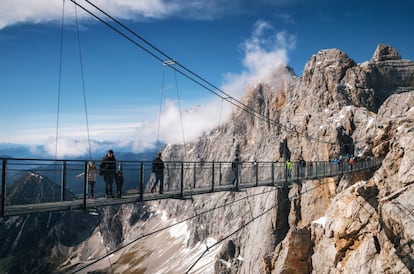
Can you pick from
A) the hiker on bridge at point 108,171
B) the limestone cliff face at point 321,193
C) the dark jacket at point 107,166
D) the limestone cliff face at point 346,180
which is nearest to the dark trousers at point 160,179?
the hiker on bridge at point 108,171

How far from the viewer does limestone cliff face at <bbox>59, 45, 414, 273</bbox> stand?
27.0 m

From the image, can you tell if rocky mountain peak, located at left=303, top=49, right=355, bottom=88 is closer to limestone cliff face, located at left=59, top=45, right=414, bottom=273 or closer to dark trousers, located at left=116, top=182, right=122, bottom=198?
limestone cliff face, located at left=59, top=45, right=414, bottom=273

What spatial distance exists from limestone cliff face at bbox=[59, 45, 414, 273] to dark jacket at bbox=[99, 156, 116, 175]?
503 inches

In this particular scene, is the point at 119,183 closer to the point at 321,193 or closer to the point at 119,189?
the point at 119,189

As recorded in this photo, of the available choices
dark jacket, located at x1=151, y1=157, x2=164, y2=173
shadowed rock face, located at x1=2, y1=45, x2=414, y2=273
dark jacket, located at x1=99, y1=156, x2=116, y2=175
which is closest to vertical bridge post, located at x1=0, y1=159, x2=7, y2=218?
dark jacket, located at x1=99, y1=156, x2=116, y2=175

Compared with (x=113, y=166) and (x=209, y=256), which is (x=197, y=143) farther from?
(x=113, y=166)

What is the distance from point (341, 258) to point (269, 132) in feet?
353

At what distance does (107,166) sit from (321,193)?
150ft

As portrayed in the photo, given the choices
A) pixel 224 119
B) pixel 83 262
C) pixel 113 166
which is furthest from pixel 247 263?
pixel 83 262

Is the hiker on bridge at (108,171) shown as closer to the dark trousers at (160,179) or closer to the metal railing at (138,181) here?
the metal railing at (138,181)

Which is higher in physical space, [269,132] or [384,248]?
[269,132]

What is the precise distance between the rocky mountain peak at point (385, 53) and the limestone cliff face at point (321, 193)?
234 millimetres

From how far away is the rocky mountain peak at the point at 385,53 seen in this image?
9125 centimetres

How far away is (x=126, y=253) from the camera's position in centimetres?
16662
